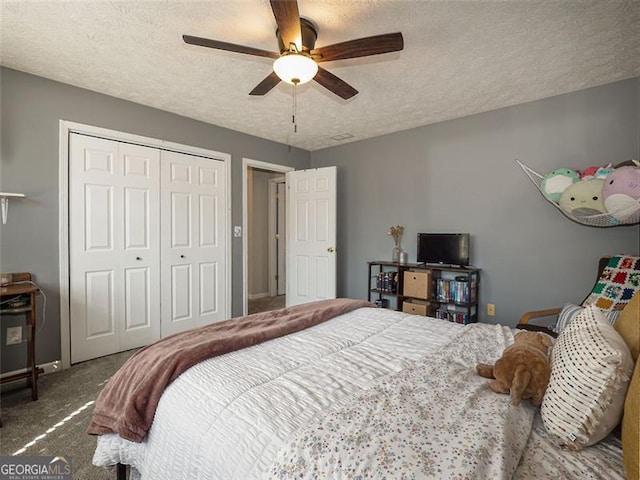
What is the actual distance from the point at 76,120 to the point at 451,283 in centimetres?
403

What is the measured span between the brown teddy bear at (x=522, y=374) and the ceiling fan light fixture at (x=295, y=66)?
5.82ft

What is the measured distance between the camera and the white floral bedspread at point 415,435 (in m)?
0.76

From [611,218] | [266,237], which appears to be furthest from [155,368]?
[266,237]

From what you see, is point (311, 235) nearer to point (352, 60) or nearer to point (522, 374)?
point (352, 60)

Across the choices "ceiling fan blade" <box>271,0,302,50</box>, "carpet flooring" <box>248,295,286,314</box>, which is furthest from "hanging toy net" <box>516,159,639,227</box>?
"carpet flooring" <box>248,295,286,314</box>

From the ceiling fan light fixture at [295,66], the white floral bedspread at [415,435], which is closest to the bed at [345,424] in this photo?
the white floral bedspread at [415,435]

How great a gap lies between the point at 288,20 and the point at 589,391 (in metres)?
1.91

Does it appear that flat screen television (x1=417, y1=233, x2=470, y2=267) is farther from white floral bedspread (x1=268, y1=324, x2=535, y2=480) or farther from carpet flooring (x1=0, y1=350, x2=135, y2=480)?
carpet flooring (x1=0, y1=350, x2=135, y2=480)

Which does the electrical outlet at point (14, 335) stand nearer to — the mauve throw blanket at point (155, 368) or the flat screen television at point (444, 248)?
the mauve throw blanket at point (155, 368)

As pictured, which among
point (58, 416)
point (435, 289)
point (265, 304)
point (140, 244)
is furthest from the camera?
point (265, 304)

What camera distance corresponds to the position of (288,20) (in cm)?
155

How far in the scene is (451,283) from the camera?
134 inches

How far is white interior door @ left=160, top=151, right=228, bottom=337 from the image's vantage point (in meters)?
3.41

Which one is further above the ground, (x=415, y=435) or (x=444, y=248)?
(x=444, y=248)
